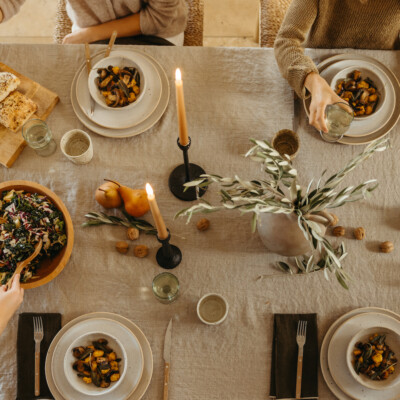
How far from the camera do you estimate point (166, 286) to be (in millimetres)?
1085

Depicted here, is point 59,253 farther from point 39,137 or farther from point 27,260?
point 39,137

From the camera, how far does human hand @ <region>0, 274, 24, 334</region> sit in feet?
3.11

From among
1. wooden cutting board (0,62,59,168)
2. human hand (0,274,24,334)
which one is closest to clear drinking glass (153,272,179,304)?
human hand (0,274,24,334)

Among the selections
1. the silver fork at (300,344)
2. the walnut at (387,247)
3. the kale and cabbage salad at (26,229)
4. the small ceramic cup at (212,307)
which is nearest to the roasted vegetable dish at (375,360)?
the silver fork at (300,344)

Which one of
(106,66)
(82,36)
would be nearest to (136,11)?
(82,36)

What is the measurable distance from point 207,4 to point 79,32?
50.1 inches

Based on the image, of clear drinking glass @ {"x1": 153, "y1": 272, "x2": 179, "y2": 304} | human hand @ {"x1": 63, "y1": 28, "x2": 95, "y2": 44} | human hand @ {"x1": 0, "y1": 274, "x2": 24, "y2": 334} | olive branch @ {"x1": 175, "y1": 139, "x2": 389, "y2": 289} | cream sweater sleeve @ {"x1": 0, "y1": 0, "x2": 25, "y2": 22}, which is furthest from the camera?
human hand @ {"x1": 63, "y1": 28, "x2": 95, "y2": 44}

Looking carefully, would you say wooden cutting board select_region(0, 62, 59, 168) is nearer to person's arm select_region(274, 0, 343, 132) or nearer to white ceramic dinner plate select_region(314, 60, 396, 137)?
person's arm select_region(274, 0, 343, 132)

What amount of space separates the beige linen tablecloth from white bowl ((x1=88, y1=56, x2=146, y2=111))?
3.9 inches

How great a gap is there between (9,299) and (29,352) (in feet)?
0.62

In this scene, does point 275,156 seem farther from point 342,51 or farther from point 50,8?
point 50,8

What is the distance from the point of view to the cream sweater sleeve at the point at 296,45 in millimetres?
1137

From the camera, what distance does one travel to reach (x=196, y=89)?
123cm

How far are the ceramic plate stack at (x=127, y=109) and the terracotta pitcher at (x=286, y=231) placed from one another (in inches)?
18.6
